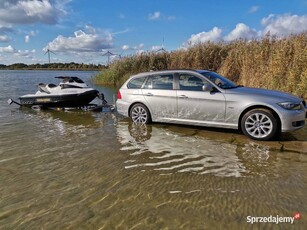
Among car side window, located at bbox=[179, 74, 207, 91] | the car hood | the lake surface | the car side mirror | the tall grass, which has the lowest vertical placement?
the lake surface

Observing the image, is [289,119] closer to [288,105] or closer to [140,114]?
[288,105]

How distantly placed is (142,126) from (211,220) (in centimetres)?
536

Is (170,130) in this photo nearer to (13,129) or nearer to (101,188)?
(101,188)

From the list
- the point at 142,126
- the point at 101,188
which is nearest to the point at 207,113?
the point at 142,126

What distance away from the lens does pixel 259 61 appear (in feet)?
42.3

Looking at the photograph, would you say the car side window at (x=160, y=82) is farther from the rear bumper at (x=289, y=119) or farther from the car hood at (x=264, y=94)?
the rear bumper at (x=289, y=119)

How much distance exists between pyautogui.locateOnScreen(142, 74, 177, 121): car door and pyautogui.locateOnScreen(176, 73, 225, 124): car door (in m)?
0.24

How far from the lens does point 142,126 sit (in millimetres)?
8547

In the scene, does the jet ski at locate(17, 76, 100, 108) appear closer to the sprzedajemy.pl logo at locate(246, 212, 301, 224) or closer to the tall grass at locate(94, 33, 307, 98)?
the tall grass at locate(94, 33, 307, 98)

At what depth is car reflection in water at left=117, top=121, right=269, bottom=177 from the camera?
500 centimetres

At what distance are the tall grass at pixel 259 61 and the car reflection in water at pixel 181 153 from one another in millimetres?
6115

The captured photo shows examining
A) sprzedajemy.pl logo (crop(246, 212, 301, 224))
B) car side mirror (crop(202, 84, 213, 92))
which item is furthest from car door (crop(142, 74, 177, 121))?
sprzedajemy.pl logo (crop(246, 212, 301, 224))

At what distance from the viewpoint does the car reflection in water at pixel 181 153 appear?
5.00 meters

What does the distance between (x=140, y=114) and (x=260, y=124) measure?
3.63 meters
